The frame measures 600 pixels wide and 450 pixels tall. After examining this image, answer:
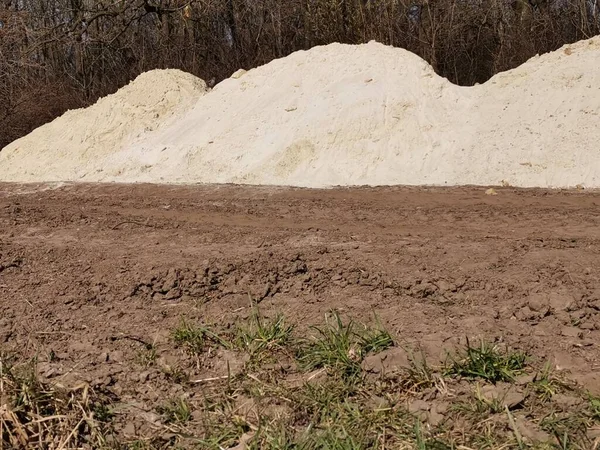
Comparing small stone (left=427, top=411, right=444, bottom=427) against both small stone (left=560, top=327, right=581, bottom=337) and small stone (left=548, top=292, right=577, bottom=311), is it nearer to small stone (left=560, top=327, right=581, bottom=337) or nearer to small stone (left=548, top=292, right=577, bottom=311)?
small stone (left=560, top=327, right=581, bottom=337)

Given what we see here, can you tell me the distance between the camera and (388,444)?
3512 mm

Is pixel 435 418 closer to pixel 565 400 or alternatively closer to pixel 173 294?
pixel 565 400

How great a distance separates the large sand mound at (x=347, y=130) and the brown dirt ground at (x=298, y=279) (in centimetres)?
276

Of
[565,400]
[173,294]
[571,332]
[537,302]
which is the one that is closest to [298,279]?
[173,294]

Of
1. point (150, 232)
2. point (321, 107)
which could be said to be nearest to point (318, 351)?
point (150, 232)

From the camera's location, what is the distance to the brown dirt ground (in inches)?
174

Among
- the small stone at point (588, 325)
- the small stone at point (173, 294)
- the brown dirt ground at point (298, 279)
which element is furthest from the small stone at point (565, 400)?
the small stone at point (173, 294)

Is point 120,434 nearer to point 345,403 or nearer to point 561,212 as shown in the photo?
point 345,403

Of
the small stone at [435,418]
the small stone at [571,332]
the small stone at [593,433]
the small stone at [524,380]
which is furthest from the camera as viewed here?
the small stone at [571,332]

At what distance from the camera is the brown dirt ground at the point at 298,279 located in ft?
14.5

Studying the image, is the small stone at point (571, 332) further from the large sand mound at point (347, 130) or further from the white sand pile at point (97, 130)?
the white sand pile at point (97, 130)

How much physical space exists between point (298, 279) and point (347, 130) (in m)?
7.15

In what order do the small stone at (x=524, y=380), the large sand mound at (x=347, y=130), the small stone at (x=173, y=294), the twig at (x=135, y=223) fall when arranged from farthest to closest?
the large sand mound at (x=347, y=130), the twig at (x=135, y=223), the small stone at (x=173, y=294), the small stone at (x=524, y=380)

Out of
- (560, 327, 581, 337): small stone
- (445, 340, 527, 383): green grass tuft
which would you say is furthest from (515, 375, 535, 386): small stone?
(560, 327, 581, 337): small stone
